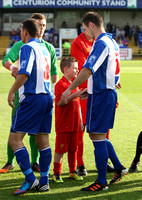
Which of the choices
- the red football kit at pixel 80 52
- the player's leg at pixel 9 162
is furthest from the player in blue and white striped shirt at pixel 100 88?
the player's leg at pixel 9 162

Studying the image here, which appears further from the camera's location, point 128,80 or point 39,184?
point 128,80

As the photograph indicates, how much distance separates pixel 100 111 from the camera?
397cm

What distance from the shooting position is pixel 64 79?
14.8 ft

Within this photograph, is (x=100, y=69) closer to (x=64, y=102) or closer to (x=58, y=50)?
(x=64, y=102)

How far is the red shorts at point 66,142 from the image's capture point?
4.45m

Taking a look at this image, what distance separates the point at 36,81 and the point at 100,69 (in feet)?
2.22

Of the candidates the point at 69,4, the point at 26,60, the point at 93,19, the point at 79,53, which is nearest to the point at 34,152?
the point at 79,53

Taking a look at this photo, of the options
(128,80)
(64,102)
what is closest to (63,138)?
(64,102)

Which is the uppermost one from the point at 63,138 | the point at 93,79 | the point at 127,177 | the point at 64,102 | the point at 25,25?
the point at 25,25

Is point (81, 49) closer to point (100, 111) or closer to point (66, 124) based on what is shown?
point (66, 124)

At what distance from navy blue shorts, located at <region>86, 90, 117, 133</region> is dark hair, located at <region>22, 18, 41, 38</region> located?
2.90 feet

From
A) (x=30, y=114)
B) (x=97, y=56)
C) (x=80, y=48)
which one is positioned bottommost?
(x=30, y=114)

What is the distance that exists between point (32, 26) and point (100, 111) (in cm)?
112

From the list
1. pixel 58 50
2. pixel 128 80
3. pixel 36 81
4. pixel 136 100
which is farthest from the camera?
pixel 58 50
